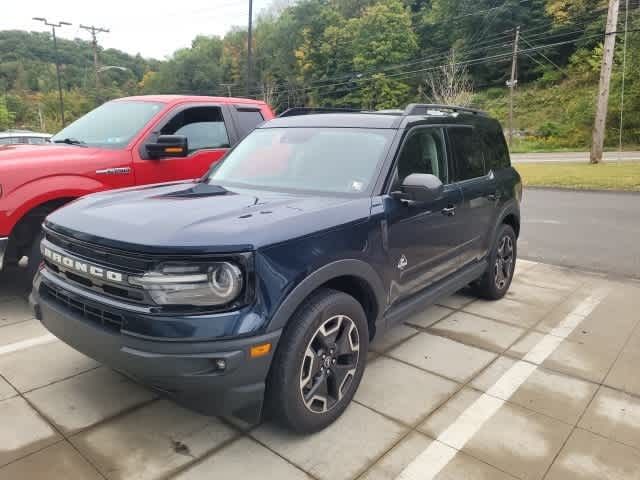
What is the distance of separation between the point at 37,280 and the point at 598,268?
6480mm

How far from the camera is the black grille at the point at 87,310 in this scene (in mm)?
2433

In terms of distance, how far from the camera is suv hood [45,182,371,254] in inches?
92.0

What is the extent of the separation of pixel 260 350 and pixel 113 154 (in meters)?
3.40

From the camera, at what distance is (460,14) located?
212 feet

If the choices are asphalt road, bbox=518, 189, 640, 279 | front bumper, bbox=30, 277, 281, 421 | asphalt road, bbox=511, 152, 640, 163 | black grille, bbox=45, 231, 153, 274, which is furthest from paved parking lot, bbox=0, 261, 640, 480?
asphalt road, bbox=511, 152, 640, 163

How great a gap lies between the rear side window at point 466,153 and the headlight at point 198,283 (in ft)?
8.09

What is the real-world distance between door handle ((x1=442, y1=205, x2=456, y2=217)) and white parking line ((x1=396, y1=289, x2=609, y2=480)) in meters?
1.24

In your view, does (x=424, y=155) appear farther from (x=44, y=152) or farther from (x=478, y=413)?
(x=44, y=152)

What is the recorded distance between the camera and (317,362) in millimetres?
2742

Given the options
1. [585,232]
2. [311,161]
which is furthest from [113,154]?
[585,232]

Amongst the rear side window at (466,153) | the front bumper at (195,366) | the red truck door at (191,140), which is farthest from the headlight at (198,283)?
the red truck door at (191,140)

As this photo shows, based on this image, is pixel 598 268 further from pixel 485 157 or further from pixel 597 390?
pixel 597 390

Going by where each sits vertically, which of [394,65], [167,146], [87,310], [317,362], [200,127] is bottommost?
[317,362]

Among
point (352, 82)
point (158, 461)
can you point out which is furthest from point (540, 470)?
point (352, 82)
